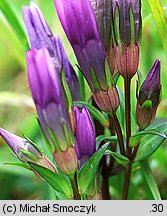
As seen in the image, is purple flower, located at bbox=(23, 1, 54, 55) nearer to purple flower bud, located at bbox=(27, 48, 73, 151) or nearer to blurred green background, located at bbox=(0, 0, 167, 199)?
purple flower bud, located at bbox=(27, 48, 73, 151)

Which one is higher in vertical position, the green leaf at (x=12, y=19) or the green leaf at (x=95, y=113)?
the green leaf at (x=12, y=19)

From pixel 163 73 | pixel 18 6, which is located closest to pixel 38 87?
pixel 163 73

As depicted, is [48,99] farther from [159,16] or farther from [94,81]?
[159,16]

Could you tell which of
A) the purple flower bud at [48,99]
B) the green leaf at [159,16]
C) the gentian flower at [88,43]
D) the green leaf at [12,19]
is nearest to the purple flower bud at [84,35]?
the gentian flower at [88,43]

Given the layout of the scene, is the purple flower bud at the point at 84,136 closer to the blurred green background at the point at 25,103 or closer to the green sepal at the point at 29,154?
the green sepal at the point at 29,154

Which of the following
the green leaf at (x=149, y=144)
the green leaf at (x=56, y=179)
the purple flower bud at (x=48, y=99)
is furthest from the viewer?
the green leaf at (x=149, y=144)

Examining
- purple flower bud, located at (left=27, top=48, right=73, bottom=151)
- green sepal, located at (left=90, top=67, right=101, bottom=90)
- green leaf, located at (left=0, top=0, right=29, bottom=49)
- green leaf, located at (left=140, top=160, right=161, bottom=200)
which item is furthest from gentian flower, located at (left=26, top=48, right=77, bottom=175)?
green leaf, located at (left=0, top=0, right=29, bottom=49)

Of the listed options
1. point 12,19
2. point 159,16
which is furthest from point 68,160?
point 12,19
